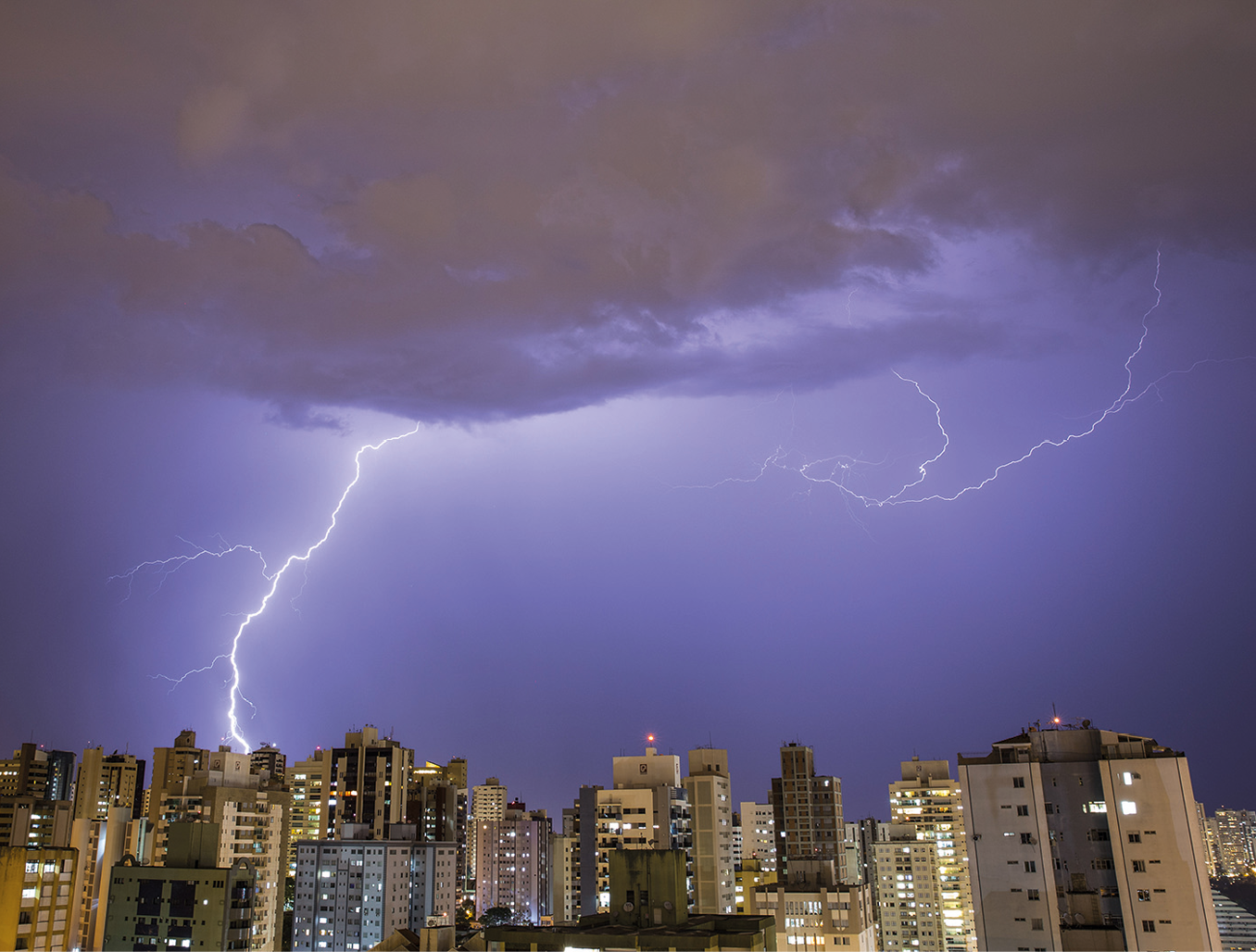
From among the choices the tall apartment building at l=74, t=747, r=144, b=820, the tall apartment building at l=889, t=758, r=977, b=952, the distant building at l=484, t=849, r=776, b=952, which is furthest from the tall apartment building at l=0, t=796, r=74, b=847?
the tall apartment building at l=889, t=758, r=977, b=952

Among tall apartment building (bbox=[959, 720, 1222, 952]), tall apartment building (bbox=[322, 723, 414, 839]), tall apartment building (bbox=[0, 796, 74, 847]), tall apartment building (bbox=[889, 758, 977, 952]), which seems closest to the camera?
tall apartment building (bbox=[959, 720, 1222, 952])

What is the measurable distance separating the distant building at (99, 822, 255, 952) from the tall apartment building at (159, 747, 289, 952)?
19567 mm

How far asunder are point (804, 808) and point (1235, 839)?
60.1 metres

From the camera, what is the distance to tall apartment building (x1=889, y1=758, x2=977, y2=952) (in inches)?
2322

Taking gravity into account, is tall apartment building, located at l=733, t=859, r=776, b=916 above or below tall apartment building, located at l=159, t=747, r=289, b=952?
below

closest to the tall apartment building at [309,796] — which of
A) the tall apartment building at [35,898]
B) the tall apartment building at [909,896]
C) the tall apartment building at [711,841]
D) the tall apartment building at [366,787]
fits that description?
the tall apartment building at [366,787]

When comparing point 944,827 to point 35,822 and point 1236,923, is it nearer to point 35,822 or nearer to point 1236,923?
point 1236,923

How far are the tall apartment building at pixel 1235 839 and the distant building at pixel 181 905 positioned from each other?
89834 mm

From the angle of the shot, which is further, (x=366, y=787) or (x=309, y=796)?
(x=309, y=796)

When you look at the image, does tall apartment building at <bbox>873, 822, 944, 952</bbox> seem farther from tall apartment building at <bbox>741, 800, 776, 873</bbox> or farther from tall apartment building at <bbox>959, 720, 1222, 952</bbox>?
tall apartment building at <bbox>959, 720, 1222, 952</bbox>

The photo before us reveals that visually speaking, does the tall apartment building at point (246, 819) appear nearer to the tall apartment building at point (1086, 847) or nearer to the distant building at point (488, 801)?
the tall apartment building at point (1086, 847)

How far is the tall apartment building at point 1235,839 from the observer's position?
292 ft

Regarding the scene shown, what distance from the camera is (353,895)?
5412 cm

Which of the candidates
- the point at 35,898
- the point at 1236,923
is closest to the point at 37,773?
the point at 35,898
